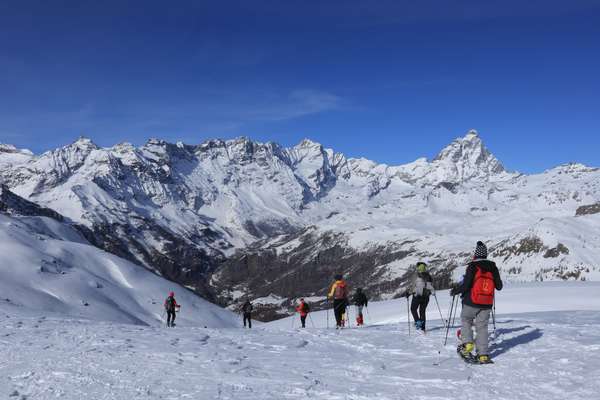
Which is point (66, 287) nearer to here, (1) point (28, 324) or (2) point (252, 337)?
(1) point (28, 324)

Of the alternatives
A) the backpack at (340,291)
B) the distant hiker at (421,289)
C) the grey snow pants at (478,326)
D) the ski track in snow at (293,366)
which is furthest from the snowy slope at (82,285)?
the grey snow pants at (478,326)

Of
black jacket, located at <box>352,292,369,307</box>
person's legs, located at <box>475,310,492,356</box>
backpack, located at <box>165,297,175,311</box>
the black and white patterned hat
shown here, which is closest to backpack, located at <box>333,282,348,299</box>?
black jacket, located at <box>352,292,369,307</box>

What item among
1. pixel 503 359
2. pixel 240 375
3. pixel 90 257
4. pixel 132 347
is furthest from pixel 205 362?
pixel 90 257

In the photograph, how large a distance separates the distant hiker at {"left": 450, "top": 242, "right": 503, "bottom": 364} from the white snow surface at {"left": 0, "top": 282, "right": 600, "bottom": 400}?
26.9 inches

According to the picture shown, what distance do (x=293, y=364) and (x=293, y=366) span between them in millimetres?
298

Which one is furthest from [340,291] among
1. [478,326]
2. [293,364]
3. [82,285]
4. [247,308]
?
[82,285]

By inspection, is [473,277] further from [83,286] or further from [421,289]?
[83,286]

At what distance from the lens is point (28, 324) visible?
84.8 ft

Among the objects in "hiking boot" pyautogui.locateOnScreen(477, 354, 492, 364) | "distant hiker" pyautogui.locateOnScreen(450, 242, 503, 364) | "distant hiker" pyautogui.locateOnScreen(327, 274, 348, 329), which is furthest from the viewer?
"distant hiker" pyautogui.locateOnScreen(327, 274, 348, 329)

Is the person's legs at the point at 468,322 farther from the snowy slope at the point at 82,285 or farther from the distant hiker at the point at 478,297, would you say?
the snowy slope at the point at 82,285

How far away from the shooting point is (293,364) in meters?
Result: 17.3

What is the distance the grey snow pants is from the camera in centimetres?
1617

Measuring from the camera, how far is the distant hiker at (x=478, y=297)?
1628cm

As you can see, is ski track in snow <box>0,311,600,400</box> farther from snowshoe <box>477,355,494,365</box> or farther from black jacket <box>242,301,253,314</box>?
black jacket <box>242,301,253,314</box>
